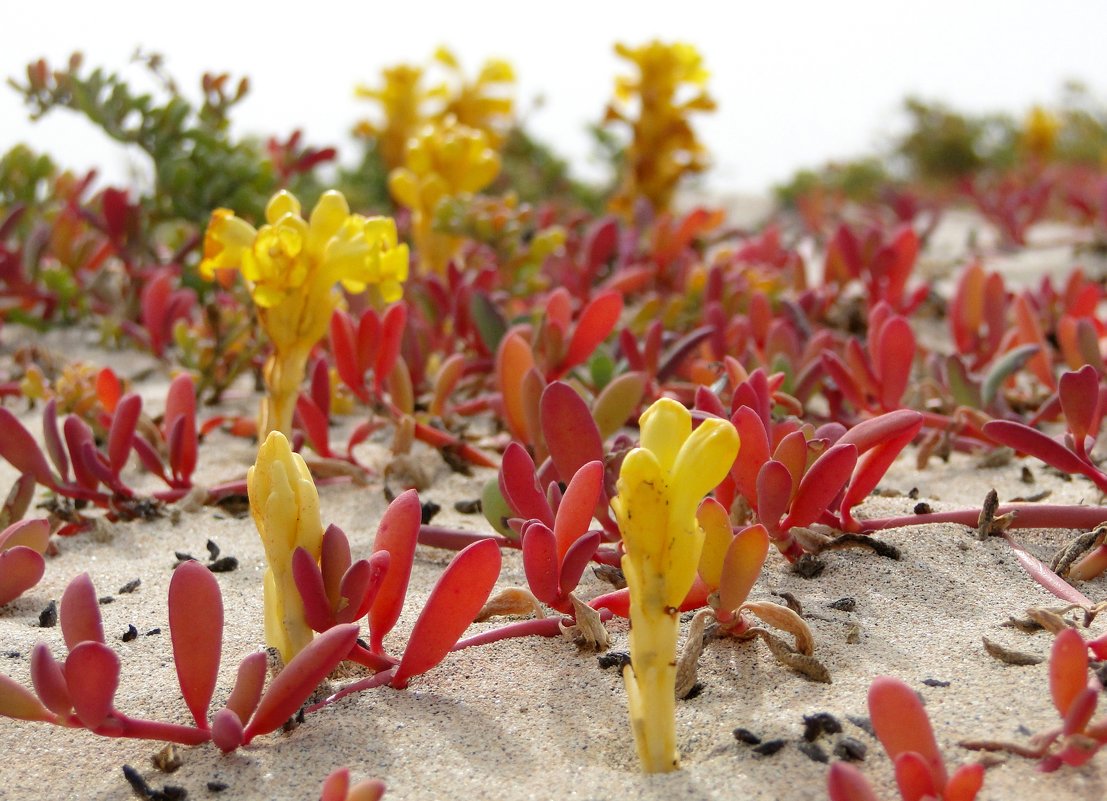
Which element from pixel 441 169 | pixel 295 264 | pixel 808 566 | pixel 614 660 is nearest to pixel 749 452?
pixel 808 566

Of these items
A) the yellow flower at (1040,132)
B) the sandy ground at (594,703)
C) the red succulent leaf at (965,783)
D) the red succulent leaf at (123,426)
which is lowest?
the sandy ground at (594,703)

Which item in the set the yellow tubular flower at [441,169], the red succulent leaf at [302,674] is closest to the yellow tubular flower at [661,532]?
the red succulent leaf at [302,674]

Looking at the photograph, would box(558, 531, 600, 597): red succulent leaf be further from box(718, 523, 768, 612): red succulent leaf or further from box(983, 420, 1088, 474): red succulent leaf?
box(983, 420, 1088, 474): red succulent leaf

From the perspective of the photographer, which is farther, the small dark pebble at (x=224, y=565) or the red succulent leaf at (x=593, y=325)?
the red succulent leaf at (x=593, y=325)

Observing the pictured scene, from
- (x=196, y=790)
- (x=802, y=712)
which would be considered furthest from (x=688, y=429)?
(x=196, y=790)

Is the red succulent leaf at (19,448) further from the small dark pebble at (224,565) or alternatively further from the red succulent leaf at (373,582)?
the red succulent leaf at (373,582)
